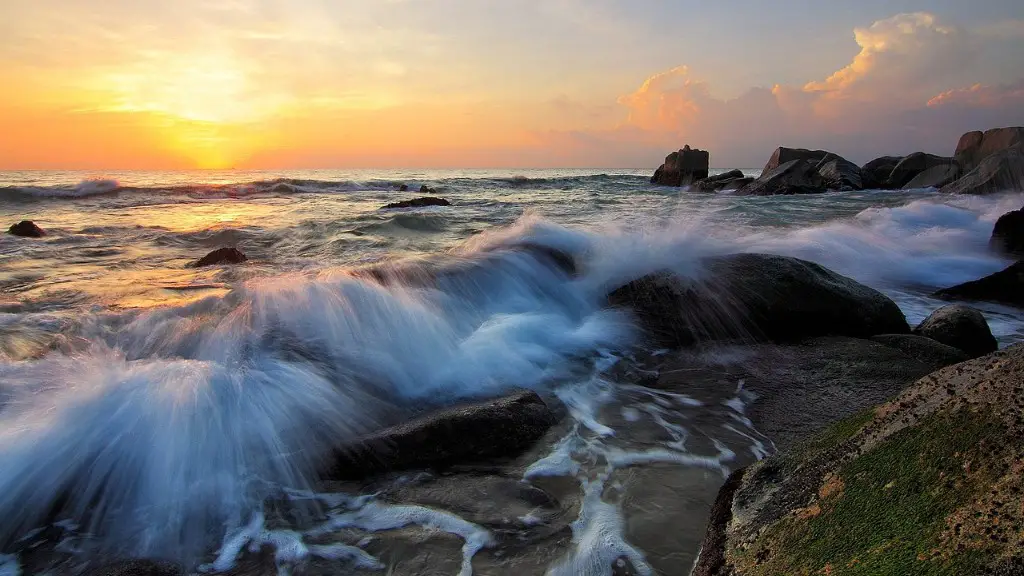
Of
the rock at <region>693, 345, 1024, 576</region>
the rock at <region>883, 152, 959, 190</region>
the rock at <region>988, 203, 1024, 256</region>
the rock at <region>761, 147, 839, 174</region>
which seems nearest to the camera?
the rock at <region>693, 345, 1024, 576</region>

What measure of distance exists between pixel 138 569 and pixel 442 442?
1.36 m

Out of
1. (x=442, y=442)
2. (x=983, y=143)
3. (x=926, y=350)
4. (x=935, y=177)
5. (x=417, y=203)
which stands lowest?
(x=442, y=442)

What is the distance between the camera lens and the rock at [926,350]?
13.0 ft

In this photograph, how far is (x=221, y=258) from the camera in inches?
334

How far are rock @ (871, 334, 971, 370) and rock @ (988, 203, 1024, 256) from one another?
19.3 feet

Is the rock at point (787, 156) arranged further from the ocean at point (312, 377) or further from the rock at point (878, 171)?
the ocean at point (312, 377)

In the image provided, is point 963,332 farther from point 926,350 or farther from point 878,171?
point 878,171

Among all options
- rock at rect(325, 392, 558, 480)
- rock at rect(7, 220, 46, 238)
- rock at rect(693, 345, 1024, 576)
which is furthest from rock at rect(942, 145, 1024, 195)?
rock at rect(7, 220, 46, 238)

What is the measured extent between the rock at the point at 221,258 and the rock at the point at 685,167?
31760 mm

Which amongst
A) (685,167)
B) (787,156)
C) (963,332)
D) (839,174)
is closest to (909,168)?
(839,174)

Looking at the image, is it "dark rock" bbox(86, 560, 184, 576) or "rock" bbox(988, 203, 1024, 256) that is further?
"rock" bbox(988, 203, 1024, 256)

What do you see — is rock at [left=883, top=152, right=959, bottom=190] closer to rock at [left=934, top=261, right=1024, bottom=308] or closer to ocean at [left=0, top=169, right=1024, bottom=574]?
ocean at [left=0, top=169, right=1024, bottom=574]

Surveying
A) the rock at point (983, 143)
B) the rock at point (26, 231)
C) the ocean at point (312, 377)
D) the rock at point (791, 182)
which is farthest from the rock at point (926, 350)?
the rock at point (983, 143)

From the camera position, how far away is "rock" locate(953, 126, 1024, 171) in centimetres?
2308
